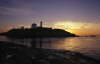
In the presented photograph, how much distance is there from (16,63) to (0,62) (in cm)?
170

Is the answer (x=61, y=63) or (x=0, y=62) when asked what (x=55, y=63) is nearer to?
(x=61, y=63)

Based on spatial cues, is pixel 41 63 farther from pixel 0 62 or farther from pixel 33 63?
pixel 0 62

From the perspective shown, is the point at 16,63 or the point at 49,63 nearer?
the point at 16,63

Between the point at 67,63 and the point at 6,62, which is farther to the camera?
the point at 67,63

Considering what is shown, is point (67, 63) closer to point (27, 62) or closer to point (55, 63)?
point (55, 63)

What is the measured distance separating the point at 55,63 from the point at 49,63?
741 mm

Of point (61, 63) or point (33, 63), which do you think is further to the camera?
point (61, 63)

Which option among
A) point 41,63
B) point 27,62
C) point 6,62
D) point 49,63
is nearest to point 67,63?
point 49,63

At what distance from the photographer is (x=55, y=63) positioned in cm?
1426

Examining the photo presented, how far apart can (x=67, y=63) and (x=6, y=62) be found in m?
6.82

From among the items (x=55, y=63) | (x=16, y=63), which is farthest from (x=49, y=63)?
(x=16, y=63)

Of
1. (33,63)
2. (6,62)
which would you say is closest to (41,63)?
(33,63)

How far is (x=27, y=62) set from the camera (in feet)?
45.2

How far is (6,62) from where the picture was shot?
13180 mm
